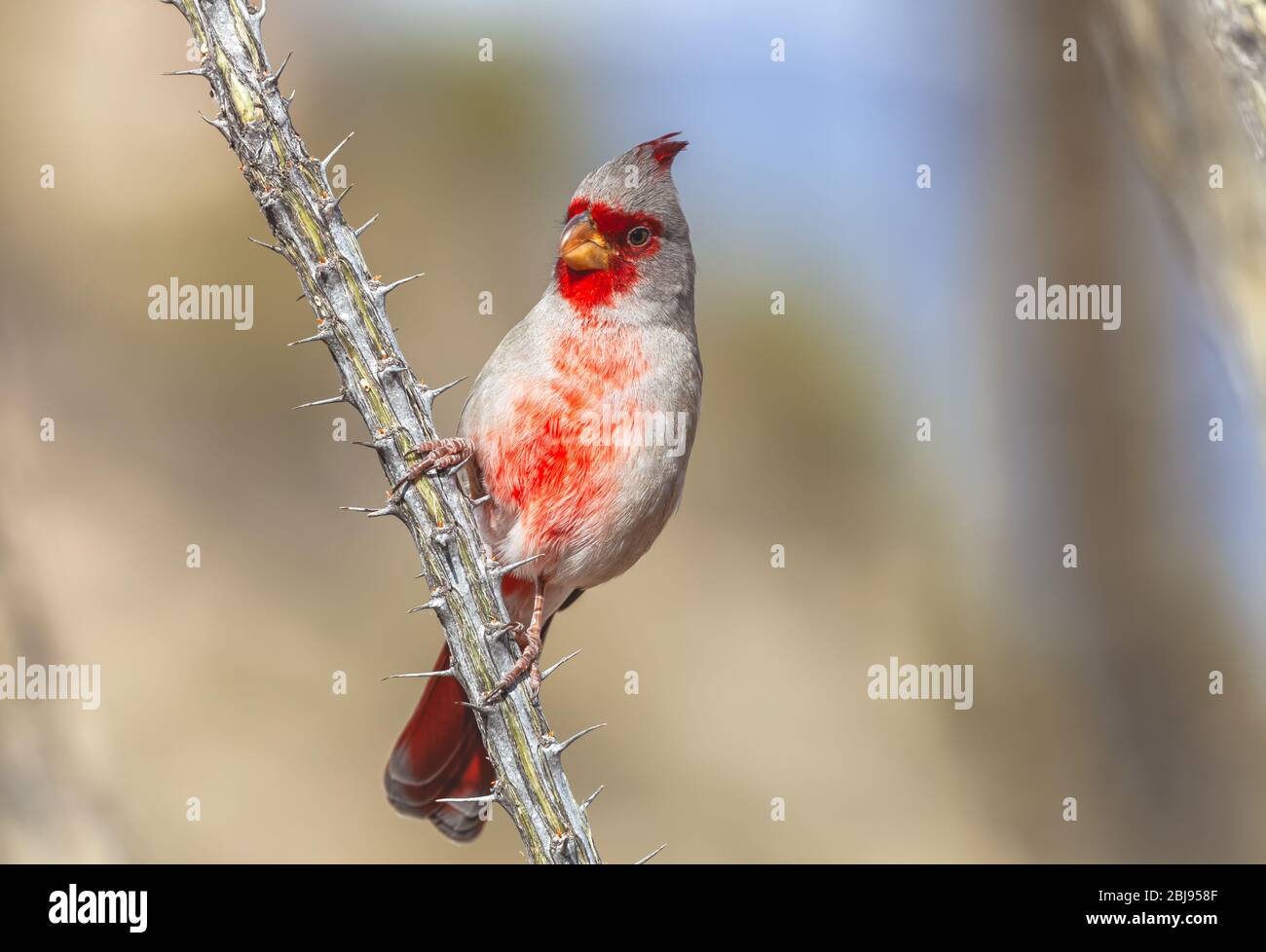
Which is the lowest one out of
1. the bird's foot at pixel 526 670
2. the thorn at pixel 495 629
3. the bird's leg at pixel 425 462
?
the bird's foot at pixel 526 670

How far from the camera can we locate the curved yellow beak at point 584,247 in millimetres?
4254

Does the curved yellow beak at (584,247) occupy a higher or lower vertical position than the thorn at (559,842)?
higher

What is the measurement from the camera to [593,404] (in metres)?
4.10

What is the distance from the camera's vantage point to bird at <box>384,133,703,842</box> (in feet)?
13.4

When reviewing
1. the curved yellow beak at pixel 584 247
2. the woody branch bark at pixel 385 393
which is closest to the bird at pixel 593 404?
the curved yellow beak at pixel 584 247

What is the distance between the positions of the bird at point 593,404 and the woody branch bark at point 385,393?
0.69 meters

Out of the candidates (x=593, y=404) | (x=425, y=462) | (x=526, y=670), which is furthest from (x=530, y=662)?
(x=593, y=404)

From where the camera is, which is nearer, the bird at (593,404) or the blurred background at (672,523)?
the bird at (593,404)

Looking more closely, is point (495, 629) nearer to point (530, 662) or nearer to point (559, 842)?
point (530, 662)

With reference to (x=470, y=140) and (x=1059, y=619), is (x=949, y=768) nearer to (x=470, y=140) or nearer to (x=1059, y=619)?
(x=1059, y=619)

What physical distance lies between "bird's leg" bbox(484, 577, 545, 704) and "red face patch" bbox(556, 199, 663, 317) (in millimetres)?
1103

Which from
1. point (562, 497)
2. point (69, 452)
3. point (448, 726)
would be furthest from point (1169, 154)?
point (69, 452)

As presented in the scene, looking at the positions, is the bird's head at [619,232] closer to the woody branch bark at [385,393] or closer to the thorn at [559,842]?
the woody branch bark at [385,393]

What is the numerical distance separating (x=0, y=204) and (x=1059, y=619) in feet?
29.7
